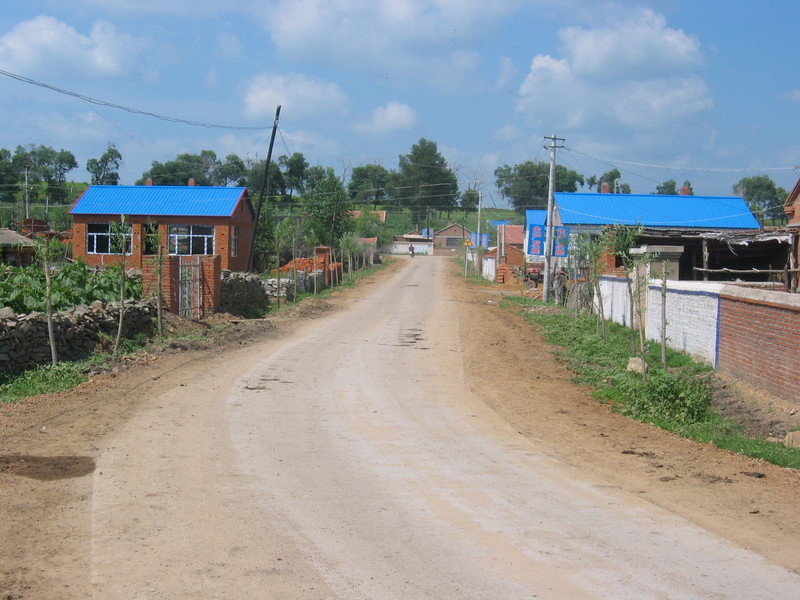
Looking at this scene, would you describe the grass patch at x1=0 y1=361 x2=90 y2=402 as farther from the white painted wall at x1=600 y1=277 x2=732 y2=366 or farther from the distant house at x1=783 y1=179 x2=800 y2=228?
the distant house at x1=783 y1=179 x2=800 y2=228

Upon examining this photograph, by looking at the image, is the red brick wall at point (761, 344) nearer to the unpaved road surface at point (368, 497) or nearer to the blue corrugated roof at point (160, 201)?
the unpaved road surface at point (368, 497)

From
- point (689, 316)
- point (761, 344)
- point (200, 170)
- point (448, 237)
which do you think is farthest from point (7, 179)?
point (761, 344)

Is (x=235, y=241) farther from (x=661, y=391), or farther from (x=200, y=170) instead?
(x=200, y=170)

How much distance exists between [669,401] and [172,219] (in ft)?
124

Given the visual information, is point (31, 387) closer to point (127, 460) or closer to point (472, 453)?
point (127, 460)

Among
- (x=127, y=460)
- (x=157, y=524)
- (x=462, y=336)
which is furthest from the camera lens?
(x=462, y=336)

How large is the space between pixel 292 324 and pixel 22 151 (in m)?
86.2

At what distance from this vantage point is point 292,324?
73.6 feet

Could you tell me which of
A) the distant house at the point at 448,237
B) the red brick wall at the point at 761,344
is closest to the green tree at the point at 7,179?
the distant house at the point at 448,237

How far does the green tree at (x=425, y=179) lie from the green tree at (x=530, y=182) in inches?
358

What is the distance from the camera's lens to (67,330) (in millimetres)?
14172

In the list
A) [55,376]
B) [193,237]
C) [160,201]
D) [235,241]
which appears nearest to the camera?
[55,376]

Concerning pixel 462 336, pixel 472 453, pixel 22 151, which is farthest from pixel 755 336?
pixel 22 151

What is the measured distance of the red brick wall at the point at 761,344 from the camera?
36.6ft
